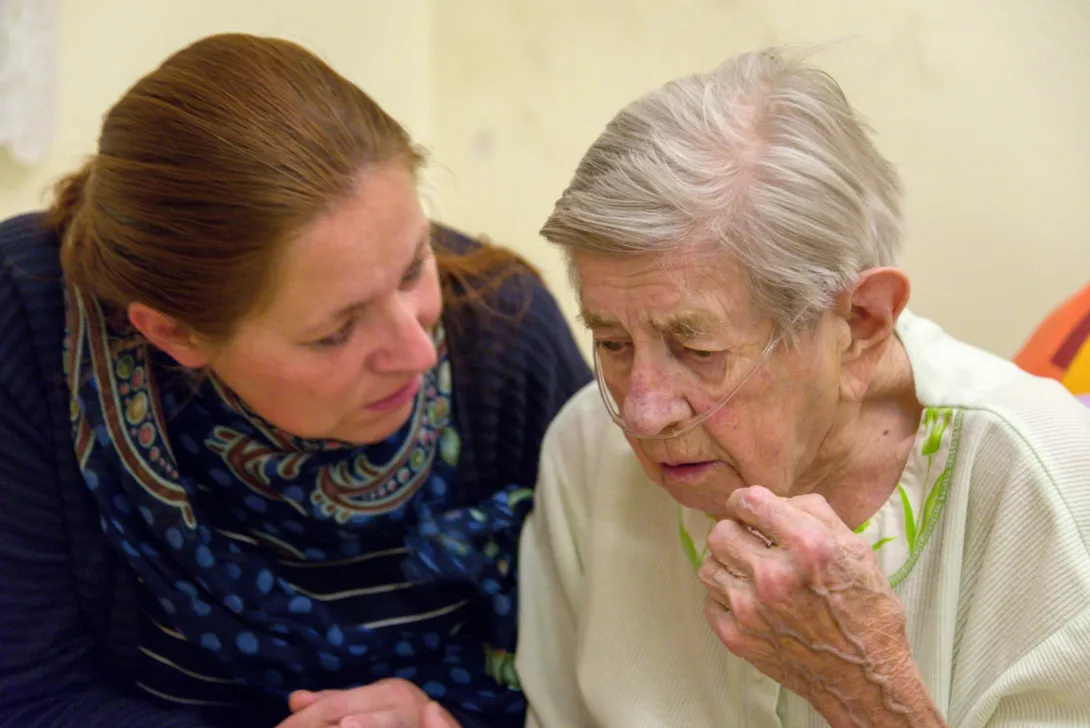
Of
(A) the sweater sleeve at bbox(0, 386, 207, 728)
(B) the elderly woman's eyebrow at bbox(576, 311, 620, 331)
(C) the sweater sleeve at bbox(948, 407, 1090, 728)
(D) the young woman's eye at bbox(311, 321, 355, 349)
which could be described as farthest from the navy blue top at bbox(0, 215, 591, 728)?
(C) the sweater sleeve at bbox(948, 407, 1090, 728)

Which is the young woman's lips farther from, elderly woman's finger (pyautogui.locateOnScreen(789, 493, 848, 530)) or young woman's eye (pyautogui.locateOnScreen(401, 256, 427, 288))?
elderly woman's finger (pyautogui.locateOnScreen(789, 493, 848, 530))

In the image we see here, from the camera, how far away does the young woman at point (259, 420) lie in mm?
1172

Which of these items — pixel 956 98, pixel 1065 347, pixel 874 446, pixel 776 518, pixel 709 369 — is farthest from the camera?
pixel 956 98

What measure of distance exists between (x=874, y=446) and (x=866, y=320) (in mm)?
158

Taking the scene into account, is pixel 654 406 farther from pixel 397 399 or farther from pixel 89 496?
pixel 89 496

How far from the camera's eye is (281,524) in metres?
1.44

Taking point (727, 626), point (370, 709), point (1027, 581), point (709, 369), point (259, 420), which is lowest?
point (370, 709)

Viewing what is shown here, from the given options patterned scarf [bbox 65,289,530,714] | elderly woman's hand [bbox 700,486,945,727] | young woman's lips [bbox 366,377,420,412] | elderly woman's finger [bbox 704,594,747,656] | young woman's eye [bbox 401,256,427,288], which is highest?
young woman's eye [bbox 401,256,427,288]

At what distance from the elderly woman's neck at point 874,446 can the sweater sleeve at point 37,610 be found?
3.02 ft

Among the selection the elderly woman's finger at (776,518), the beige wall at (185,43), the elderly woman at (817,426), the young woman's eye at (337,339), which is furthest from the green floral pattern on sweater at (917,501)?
the beige wall at (185,43)

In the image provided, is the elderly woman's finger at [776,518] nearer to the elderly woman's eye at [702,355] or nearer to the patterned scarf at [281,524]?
the elderly woman's eye at [702,355]

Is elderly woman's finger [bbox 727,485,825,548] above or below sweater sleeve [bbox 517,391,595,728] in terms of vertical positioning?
above

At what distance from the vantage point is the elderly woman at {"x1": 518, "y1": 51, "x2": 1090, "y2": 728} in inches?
37.4

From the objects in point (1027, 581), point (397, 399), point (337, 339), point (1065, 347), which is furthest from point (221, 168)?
point (1065, 347)
